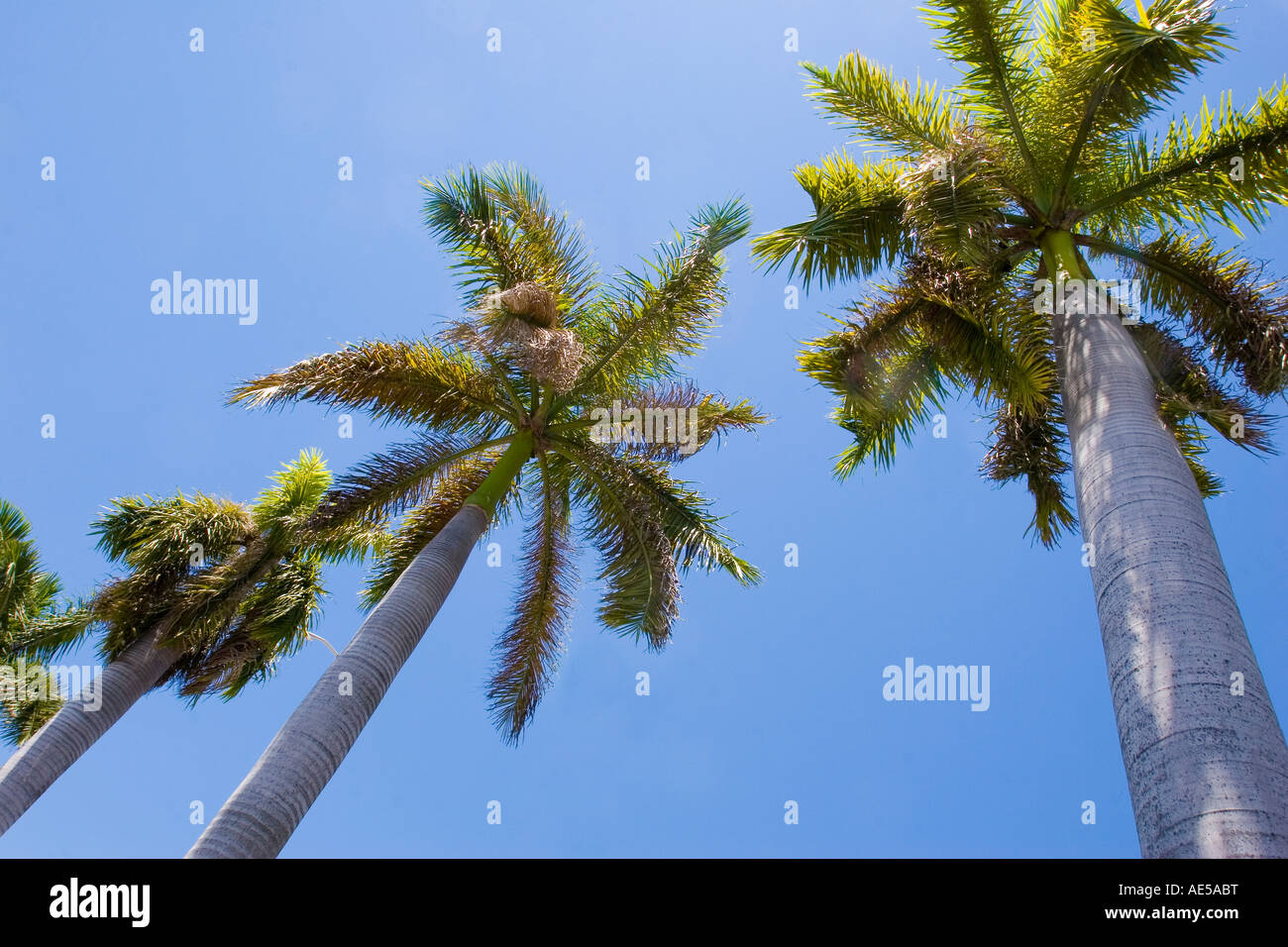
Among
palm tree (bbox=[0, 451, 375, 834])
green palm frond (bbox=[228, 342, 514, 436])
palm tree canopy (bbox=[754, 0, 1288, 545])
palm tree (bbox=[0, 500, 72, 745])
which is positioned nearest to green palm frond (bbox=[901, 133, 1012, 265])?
palm tree canopy (bbox=[754, 0, 1288, 545])

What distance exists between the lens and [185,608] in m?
12.5

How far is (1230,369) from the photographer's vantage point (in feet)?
30.8

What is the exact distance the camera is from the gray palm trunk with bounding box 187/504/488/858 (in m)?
7.13

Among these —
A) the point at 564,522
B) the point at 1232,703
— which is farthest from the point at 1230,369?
the point at 564,522

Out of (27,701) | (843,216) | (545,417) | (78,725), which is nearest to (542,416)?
(545,417)

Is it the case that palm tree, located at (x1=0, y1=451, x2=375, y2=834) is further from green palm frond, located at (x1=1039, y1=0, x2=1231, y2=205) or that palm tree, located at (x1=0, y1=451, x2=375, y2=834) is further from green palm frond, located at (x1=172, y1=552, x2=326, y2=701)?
green palm frond, located at (x1=1039, y1=0, x2=1231, y2=205)

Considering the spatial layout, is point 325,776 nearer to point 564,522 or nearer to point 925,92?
point 564,522

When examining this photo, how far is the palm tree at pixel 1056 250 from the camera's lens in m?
8.19

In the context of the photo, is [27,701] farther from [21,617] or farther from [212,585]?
[212,585]

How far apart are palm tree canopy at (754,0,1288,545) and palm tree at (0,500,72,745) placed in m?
12.8

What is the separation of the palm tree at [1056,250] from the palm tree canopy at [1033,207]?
22mm

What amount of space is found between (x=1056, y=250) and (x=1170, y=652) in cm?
555
